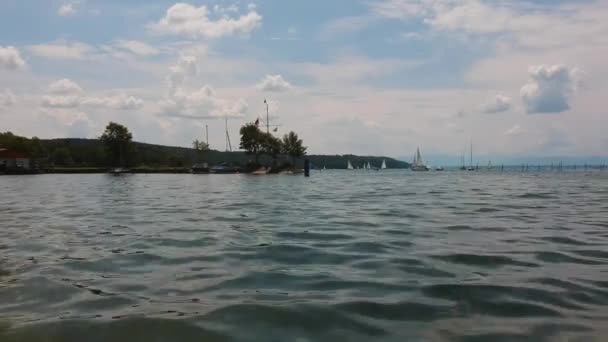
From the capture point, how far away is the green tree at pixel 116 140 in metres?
162

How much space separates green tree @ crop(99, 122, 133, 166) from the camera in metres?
162

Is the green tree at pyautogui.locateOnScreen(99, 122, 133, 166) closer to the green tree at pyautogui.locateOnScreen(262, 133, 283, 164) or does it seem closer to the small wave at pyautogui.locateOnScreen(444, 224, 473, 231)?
the green tree at pyautogui.locateOnScreen(262, 133, 283, 164)

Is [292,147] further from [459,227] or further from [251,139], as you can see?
[459,227]

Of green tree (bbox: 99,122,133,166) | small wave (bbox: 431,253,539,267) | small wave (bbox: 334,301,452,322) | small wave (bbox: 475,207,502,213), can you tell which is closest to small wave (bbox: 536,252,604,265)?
small wave (bbox: 431,253,539,267)

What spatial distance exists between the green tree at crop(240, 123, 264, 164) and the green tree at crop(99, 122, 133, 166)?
41521 millimetres

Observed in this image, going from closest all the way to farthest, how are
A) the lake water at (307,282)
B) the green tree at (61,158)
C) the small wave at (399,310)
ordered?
the lake water at (307,282) < the small wave at (399,310) < the green tree at (61,158)

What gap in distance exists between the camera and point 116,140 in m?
162

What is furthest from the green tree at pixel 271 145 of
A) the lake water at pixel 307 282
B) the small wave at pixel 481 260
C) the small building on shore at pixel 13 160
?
the small wave at pixel 481 260

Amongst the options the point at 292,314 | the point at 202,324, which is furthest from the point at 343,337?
the point at 202,324

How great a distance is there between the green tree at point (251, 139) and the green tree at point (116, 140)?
4152 cm

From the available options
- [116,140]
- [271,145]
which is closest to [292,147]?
[271,145]

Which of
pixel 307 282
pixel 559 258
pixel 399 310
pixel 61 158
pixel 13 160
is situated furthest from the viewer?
pixel 61 158

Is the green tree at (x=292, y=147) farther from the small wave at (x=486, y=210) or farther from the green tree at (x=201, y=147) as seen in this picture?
the small wave at (x=486, y=210)

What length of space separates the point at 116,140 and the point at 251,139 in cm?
4727
